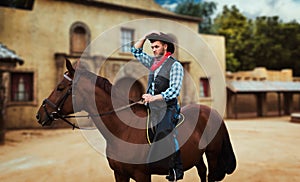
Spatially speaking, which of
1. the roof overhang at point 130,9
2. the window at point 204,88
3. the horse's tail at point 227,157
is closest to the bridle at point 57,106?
the horse's tail at point 227,157

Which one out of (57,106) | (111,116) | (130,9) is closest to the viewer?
(57,106)

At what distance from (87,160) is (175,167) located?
4.34m

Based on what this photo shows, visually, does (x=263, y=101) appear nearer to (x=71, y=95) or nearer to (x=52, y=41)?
(x=52, y=41)

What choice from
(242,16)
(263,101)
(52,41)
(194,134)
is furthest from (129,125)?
(242,16)

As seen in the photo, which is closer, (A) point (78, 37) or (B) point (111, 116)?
(B) point (111, 116)

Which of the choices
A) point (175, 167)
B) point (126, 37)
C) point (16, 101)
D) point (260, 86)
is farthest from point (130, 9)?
point (175, 167)

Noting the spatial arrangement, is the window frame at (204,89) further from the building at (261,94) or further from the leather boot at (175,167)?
the leather boot at (175,167)

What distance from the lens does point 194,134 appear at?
125 inches

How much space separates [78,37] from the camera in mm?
13828

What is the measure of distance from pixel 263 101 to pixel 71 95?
19.1 m

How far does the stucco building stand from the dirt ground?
3185 millimetres

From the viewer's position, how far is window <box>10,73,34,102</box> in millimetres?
12289

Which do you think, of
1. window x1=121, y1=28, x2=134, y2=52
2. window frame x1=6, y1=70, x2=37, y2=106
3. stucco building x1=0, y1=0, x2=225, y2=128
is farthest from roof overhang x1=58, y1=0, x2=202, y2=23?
window frame x1=6, y1=70, x2=37, y2=106

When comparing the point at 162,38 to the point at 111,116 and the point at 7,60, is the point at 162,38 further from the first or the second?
the point at 7,60
